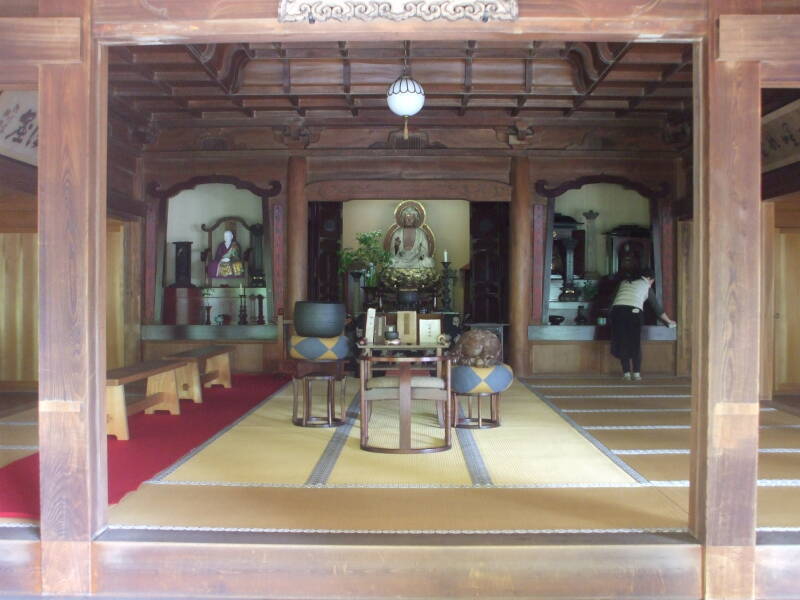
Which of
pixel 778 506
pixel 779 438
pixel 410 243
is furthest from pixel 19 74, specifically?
pixel 410 243

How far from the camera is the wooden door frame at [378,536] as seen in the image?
8.59 ft

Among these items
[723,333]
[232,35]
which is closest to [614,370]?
[723,333]

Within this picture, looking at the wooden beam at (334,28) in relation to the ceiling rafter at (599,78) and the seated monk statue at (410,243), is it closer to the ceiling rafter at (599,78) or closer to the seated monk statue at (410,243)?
the ceiling rafter at (599,78)

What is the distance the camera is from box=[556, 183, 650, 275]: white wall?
9.28 metres

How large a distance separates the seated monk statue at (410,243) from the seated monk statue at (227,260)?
2264mm

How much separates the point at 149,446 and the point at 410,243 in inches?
255

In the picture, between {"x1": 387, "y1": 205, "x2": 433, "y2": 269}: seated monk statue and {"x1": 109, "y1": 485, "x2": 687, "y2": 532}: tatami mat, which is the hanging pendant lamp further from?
{"x1": 387, "y1": 205, "x2": 433, "y2": 269}: seated monk statue

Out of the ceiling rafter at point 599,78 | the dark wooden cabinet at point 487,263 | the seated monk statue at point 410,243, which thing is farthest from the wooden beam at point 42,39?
the seated monk statue at point 410,243

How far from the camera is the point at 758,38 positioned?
2.62 meters

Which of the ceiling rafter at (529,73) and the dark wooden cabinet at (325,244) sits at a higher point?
the ceiling rafter at (529,73)

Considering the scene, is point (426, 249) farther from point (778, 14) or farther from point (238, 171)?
point (778, 14)

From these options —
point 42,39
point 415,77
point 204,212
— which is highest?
point 415,77

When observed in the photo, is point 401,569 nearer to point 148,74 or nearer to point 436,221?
point 148,74

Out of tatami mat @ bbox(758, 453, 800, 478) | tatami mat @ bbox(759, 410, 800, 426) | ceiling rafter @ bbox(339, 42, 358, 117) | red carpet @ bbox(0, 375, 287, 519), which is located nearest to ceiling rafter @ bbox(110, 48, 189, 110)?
ceiling rafter @ bbox(339, 42, 358, 117)
